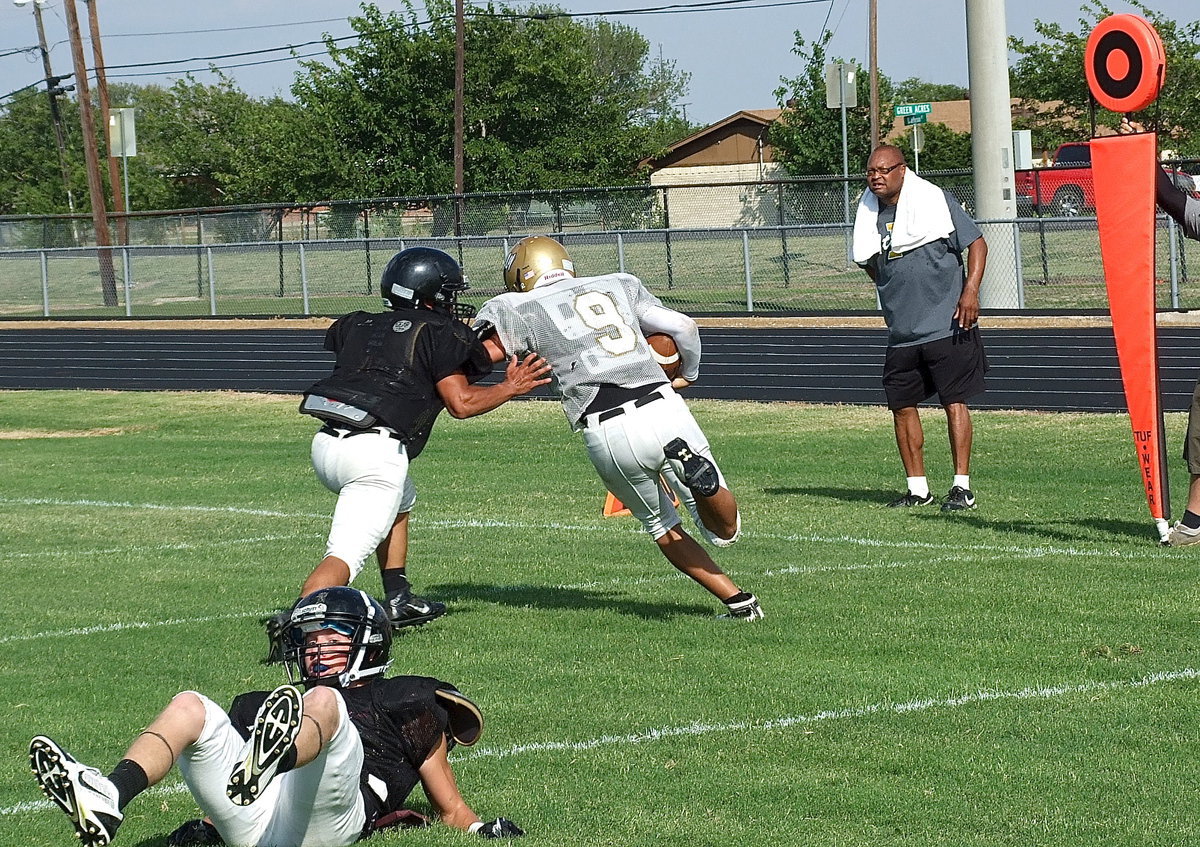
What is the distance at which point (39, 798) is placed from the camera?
5.43 m

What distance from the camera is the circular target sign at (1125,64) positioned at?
9320 mm

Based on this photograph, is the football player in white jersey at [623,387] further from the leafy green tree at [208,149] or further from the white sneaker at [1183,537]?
the leafy green tree at [208,149]

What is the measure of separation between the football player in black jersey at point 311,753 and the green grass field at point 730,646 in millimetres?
176

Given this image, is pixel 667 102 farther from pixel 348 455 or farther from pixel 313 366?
pixel 348 455

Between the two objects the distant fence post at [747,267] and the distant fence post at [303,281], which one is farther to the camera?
the distant fence post at [303,281]

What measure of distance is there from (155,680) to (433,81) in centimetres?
4419

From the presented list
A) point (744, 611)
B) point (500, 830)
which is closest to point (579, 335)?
point (744, 611)

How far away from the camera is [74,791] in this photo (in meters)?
4.02

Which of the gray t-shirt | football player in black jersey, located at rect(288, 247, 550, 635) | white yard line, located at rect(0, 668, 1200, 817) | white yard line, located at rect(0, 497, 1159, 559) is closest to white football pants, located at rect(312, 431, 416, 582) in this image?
football player in black jersey, located at rect(288, 247, 550, 635)

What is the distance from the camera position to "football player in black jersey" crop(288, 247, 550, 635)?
24.2 ft

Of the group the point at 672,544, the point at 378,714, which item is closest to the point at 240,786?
the point at 378,714

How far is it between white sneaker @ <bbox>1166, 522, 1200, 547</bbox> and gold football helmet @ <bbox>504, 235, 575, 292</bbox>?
3.86 meters

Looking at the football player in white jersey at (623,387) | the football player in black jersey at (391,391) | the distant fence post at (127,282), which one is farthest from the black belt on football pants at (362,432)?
the distant fence post at (127,282)

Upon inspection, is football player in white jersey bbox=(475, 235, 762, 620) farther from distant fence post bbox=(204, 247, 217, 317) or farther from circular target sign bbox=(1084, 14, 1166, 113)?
distant fence post bbox=(204, 247, 217, 317)
